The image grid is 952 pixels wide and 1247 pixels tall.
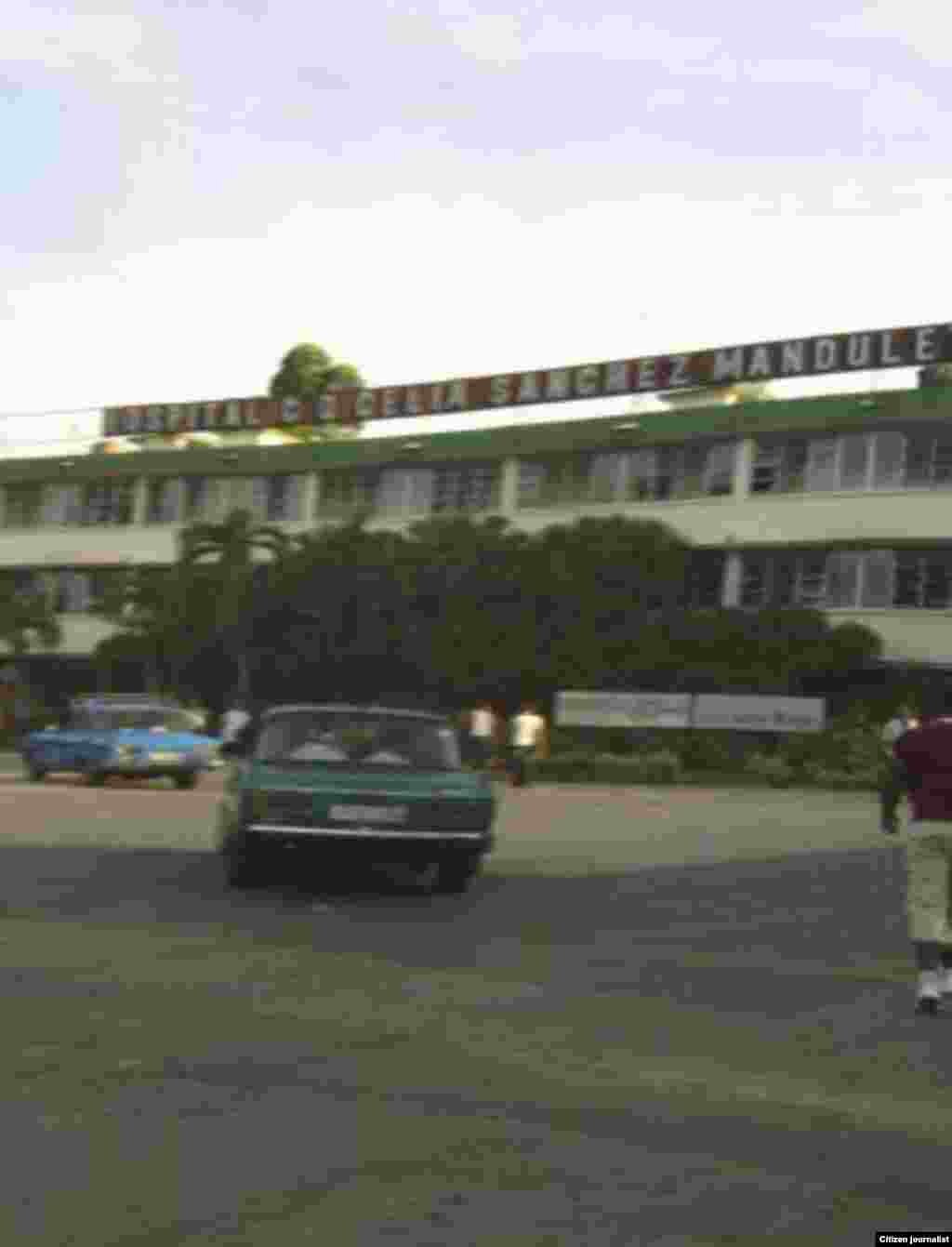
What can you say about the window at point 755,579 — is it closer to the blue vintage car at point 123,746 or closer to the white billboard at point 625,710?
the white billboard at point 625,710

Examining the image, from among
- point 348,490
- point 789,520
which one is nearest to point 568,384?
point 348,490

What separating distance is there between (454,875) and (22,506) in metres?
61.7

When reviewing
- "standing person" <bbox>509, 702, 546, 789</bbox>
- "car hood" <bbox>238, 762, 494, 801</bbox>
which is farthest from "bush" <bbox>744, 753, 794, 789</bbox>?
"car hood" <bbox>238, 762, 494, 801</bbox>

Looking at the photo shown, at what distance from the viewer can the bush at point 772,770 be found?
140 feet

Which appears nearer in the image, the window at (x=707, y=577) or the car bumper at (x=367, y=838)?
the car bumper at (x=367, y=838)

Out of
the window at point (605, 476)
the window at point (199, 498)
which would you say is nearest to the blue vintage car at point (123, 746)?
the window at point (605, 476)

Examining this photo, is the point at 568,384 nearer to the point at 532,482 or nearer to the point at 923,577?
the point at 532,482

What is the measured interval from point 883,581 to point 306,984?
44.5 meters

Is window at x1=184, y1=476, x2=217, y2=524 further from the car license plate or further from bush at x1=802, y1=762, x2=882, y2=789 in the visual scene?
the car license plate

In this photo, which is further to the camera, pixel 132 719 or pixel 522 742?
pixel 522 742

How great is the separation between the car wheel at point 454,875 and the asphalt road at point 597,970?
7.6 inches

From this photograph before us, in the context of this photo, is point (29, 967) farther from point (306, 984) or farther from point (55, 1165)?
point (55, 1165)

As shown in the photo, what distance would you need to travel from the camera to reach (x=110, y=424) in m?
79.8

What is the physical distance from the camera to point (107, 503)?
243 ft
